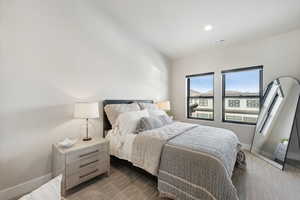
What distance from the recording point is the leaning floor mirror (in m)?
2.59

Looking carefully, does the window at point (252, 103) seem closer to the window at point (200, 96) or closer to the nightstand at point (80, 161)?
the window at point (200, 96)

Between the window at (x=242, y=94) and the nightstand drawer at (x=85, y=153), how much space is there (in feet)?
10.7

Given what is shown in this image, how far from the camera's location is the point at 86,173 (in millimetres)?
1950

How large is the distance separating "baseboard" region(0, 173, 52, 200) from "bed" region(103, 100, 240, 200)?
1.20 m

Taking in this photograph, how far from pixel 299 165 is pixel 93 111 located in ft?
12.9

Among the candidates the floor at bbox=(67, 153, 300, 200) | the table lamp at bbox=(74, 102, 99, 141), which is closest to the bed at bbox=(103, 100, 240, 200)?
the floor at bbox=(67, 153, 300, 200)

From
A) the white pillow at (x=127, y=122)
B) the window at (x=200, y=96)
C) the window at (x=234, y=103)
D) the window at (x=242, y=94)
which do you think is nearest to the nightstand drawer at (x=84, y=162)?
the white pillow at (x=127, y=122)

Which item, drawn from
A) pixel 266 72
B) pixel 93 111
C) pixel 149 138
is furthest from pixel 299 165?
pixel 93 111

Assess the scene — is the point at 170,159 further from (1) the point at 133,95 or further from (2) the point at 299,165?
(2) the point at 299,165

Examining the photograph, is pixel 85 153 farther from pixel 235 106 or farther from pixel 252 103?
pixel 252 103

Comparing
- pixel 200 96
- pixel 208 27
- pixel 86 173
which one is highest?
pixel 208 27

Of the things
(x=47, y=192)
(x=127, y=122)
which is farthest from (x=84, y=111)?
(x=47, y=192)

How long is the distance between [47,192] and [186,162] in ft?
4.29

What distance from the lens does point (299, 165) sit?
2.58m
